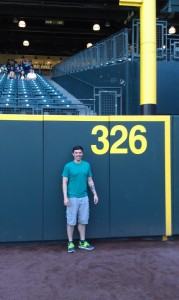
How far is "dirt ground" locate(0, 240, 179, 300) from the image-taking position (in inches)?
169

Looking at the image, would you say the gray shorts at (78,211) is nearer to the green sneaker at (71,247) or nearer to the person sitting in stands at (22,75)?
the green sneaker at (71,247)

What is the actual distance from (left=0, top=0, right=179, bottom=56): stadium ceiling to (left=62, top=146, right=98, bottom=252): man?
1211 centimetres

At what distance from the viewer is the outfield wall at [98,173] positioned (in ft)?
20.0

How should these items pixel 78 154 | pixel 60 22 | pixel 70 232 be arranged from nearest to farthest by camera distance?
pixel 78 154 → pixel 70 232 → pixel 60 22

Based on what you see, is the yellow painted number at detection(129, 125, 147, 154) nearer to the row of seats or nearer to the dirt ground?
the dirt ground

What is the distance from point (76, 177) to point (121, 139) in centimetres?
117

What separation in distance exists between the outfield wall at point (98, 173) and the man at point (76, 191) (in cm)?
35

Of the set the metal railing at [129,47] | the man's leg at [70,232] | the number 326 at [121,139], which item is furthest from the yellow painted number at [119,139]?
the metal railing at [129,47]

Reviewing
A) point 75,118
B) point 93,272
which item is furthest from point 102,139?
point 93,272

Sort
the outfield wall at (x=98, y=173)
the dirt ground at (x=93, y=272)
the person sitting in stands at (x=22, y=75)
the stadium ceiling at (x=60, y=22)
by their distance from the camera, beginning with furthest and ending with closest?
1. the person sitting in stands at (x=22, y=75)
2. the stadium ceiling at (x=60, y=22)
3. the outfield wall at (x=98, y=173)
4. the dirt ground at (x=93, y=272)

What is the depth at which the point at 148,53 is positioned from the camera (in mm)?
8828

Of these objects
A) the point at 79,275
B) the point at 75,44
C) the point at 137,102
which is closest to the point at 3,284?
the point at 79,275

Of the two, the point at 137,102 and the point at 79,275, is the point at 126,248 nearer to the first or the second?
the point at 79,275

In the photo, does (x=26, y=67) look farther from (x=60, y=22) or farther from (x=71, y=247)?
(x=71, y=247)
